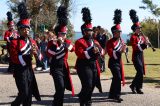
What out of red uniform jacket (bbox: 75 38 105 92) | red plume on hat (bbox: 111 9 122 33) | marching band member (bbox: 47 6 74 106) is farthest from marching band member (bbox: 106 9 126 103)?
marching band member (bbox: 47 6 74 106)

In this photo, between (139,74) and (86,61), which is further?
(139,74)

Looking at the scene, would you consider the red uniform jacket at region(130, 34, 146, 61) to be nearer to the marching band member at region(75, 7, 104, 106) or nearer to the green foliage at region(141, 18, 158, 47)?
the marching band member at region(75, 7, 104, 106)

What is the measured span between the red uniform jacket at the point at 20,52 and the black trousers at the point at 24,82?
0.40 feet

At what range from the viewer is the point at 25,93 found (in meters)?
8.23

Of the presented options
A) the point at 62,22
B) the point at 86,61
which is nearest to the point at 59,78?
the point at 86,61

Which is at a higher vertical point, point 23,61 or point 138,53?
point 23,61

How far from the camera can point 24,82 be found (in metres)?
8.24

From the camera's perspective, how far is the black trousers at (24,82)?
824cm

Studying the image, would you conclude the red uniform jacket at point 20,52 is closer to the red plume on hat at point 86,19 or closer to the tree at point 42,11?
the red plume on hat at point 86,19

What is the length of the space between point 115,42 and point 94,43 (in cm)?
108

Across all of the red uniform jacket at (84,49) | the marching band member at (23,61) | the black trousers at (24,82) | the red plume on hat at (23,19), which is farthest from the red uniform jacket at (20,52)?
the red uniform jacket at (84,49)

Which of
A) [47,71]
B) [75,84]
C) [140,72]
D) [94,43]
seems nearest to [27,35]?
[94,43]

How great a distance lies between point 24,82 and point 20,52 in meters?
0.60

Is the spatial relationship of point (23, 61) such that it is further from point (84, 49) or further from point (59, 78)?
point (84, 49)
